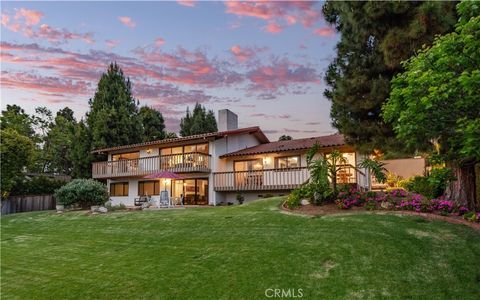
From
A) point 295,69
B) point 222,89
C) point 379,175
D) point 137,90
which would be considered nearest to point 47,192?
point 137,90

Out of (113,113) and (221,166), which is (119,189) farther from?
(221,166)

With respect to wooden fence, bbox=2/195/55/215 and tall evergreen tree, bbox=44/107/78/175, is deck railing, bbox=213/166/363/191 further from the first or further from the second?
tall evergreen tree, bbox=44/107/78/175

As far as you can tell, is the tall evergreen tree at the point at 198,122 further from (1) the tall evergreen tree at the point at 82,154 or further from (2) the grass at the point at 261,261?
(2) the grass at the point at 261,261

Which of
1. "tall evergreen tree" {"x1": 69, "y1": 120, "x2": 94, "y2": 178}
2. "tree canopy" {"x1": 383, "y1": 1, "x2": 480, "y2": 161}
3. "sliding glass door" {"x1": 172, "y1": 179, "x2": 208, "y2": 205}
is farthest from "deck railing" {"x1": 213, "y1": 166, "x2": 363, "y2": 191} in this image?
"tall evergreen tree" {"x1": 69, "y1": 120, "x2": 94, "y2": 178}

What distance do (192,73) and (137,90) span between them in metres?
17.0

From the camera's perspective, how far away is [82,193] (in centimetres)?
2091

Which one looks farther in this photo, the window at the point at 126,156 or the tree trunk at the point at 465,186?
the window at the point at 126,156

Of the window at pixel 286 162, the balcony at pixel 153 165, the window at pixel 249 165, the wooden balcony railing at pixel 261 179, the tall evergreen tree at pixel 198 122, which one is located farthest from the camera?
the tall evergreen tree at pixel 198 122

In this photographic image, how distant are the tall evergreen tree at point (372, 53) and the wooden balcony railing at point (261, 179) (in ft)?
20.6

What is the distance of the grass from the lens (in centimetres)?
617

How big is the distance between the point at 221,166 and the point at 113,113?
15.4 metres

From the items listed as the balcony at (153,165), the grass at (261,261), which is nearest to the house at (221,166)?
the balcony at (153,165)

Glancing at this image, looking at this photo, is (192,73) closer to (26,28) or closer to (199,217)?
(26,28)

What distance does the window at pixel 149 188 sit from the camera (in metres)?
25.3
